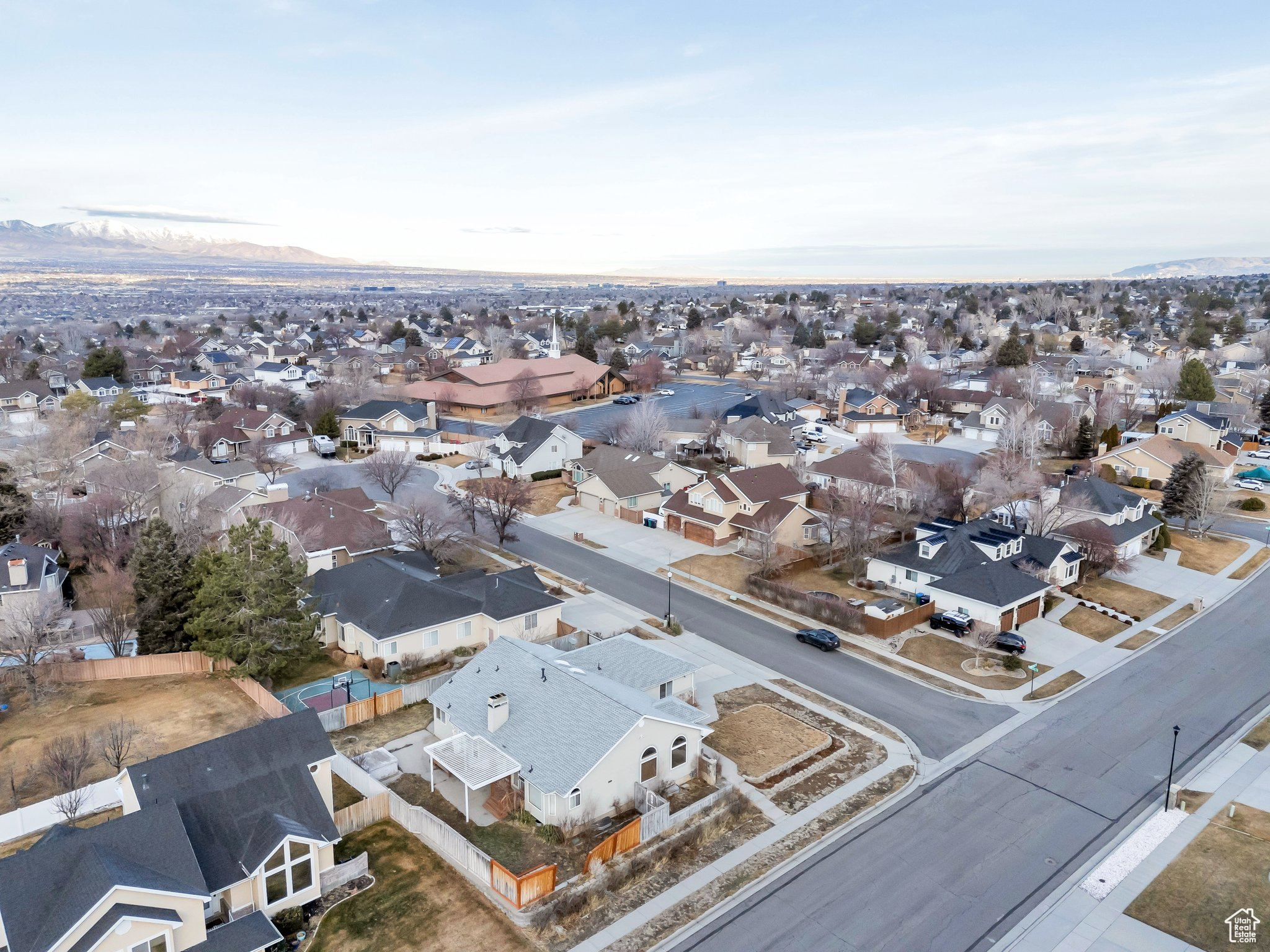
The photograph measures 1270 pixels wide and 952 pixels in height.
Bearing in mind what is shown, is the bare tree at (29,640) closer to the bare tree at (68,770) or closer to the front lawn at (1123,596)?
the bare tree at (68,770)

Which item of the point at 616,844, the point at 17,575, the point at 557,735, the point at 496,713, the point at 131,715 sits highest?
the point at 496,713

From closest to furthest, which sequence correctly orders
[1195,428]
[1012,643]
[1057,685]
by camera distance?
[1057,685] < [1012,643] < [1195,428]

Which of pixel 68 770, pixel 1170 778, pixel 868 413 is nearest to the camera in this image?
pixel 68 770

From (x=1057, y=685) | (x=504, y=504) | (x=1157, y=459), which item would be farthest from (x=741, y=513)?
(x=1157, y=459)

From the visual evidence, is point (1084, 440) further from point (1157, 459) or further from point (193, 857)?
point (193, 857)

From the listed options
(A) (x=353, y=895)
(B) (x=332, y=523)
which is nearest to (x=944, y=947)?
(A) (x=353, y=895)

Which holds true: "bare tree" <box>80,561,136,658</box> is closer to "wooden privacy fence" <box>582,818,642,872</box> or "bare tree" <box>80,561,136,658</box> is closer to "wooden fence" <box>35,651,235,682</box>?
"wooden fence" <box>35,651,235,682</box>

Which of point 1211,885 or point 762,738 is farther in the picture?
point 762,738
